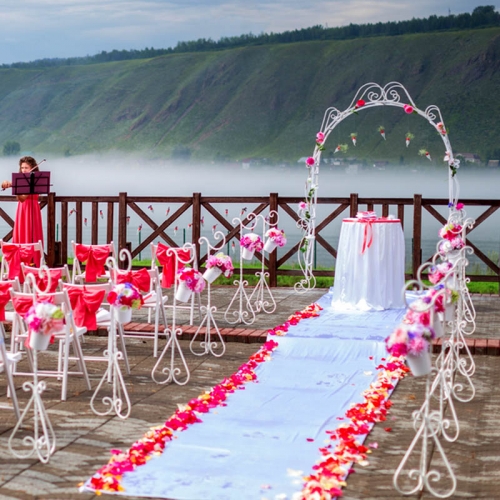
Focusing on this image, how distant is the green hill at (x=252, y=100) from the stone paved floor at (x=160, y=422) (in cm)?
4710

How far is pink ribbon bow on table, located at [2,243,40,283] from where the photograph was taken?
828 cm

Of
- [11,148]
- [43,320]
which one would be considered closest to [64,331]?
[43,320]

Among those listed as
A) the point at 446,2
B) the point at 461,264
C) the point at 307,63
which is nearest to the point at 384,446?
the point at 461,264

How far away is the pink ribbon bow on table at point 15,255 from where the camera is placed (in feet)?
27.2

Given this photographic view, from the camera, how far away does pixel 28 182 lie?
360 inches

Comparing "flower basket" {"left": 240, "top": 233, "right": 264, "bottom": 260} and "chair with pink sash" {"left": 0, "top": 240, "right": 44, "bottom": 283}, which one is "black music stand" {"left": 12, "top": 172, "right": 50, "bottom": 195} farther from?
"flower basket" {"left": 240, "top": 233, "right": 264, "bottom": 260}

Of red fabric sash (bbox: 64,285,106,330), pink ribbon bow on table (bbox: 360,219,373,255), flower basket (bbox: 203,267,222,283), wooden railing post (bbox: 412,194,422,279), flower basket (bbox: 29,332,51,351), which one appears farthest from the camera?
wooden railing post (bbox: 412,194,422,279)

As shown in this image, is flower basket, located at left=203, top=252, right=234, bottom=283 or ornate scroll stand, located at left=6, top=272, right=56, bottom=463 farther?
flower basket, located at left=203, top=252, right=234, bottom=283

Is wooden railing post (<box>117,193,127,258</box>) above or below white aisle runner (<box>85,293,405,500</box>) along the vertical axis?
above

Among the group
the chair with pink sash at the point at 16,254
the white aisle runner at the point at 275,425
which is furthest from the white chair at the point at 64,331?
the chair with pink sash at the point at 16,254

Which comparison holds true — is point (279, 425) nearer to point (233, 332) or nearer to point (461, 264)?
point (461, 264)

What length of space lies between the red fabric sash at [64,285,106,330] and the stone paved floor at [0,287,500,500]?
47cm

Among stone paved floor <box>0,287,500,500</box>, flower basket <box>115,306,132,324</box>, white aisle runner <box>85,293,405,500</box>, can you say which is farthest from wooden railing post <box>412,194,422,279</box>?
flower basket <box>115,306,132,324</box>

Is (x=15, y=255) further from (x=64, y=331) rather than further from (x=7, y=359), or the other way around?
(x=7, y=359)
